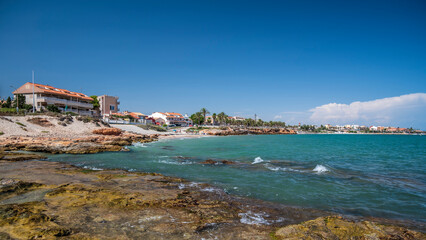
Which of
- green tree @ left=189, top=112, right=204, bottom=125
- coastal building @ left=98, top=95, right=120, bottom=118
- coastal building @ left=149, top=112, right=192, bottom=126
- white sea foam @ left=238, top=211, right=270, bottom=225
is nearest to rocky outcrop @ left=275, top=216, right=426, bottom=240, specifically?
white sea foam @ left=238, top=211, right=270, bottom=225

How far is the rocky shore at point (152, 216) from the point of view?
644 centimetres

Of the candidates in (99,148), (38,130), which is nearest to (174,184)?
(99,148)

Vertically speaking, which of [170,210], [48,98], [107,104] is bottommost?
[170,210]

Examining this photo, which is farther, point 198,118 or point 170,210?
point 198,118

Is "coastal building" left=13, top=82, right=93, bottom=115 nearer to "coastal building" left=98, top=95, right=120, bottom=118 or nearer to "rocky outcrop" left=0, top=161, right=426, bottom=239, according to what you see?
"coastal building" left=98, top=95, right=120, bottom=118

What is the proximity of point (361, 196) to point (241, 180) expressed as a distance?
6.84m

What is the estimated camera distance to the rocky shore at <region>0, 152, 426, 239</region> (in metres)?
6.44

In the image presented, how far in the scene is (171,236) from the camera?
20.8ft

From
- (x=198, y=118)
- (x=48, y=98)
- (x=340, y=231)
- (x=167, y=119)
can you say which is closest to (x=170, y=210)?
(x=340, y=231)

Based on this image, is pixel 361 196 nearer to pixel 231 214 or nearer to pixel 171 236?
pixel 231 214

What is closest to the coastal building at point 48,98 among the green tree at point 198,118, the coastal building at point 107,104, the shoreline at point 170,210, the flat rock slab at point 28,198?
the coastal building at point 107,104

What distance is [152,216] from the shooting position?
25.3 ft

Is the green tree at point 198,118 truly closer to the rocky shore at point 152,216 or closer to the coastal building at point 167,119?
the coastal building at point 167,119

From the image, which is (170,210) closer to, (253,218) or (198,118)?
(253,218)
